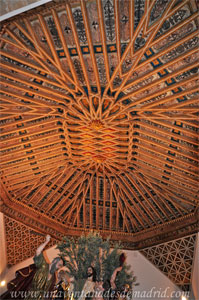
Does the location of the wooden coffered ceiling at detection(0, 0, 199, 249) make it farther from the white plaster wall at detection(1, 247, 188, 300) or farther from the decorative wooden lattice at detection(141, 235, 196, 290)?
the white plaster wall at detection(1, 247, 188, 300)

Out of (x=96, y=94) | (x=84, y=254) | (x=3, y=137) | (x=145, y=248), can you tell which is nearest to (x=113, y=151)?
(x=96, y=94)

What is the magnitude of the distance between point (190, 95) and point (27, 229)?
8.14 metres

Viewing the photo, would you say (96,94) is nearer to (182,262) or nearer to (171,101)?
(171,101)

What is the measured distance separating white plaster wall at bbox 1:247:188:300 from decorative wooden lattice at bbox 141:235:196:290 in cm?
27

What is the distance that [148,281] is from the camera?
13.0 metres

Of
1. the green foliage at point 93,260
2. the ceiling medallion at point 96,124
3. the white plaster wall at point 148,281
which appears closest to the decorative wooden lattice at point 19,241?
the white plaster wall at point 148,281

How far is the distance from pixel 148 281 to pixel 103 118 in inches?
273

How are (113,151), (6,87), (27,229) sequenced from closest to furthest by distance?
(6,87) → (113,151) → (27,229)

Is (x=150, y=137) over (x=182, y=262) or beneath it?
over

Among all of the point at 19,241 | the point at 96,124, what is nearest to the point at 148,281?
the point at 19,241

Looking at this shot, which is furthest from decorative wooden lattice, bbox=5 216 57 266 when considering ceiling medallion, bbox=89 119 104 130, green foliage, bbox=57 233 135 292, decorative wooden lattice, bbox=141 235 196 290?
green foliage, bbox=57 233 135 292

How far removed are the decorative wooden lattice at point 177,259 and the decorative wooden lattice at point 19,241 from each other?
481 centimetres

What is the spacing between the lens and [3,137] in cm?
1071

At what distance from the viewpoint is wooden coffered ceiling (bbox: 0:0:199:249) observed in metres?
7.33
